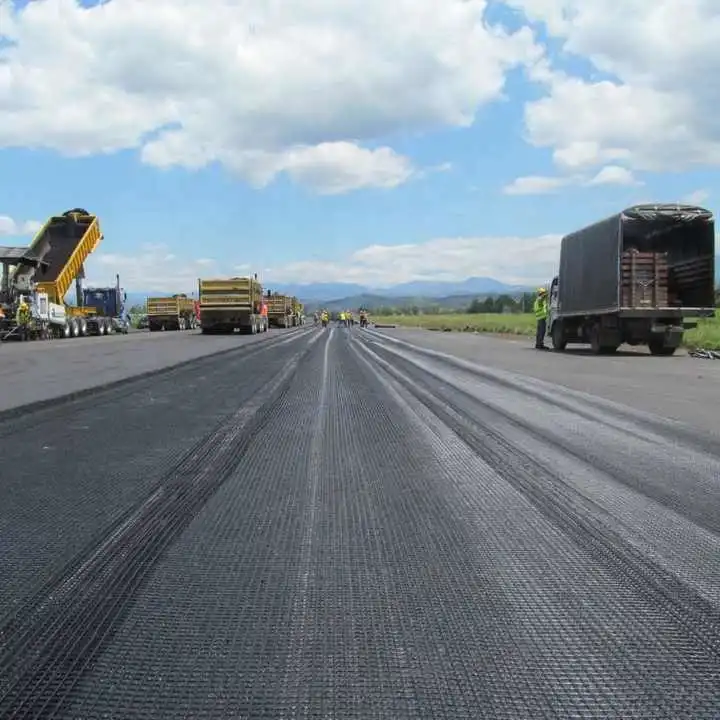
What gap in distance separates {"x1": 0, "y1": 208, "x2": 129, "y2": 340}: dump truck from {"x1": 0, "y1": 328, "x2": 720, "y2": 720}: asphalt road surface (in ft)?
81.4

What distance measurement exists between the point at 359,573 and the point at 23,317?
98.7 ft

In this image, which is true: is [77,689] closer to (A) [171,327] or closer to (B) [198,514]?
(B) [198,514]

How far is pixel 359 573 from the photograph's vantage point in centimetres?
365

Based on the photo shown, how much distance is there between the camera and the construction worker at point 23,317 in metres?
30.2

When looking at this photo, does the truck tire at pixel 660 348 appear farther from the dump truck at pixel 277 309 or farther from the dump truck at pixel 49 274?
the dump truck at pixel 277 309

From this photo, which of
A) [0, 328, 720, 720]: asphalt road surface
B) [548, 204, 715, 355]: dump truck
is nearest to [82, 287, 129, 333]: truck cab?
[548, 204, 715, 355]: dump truck

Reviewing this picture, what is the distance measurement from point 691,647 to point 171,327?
51310 mm

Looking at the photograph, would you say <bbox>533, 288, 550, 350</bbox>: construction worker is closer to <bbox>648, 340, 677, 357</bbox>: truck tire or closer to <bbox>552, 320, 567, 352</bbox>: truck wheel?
<bbox>552, 320, 567, 352</bbox>: truck wheel

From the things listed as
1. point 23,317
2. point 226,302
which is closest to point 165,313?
point 226,302

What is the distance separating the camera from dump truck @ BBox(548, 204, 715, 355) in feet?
61.8

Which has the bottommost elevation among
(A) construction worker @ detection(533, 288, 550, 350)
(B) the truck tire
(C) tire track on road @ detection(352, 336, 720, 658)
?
(C) tire track on road @ detection(352, 336, 720, 658)

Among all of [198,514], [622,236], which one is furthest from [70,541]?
[622,236]

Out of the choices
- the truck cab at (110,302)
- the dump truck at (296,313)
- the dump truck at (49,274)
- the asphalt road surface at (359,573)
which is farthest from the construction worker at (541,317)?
the dump truck at (296,313)

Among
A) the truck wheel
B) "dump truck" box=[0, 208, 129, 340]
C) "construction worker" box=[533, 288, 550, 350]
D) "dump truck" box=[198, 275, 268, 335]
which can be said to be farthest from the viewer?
"dump truck" box=[198, 275, 268, 335]
